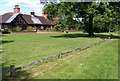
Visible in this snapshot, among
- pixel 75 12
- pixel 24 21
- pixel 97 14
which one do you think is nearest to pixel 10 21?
pixel 24 21

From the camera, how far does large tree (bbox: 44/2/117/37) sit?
93.1 feet

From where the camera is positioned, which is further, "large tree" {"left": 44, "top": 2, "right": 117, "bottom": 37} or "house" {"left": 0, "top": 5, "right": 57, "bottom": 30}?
"house" {"left": 0, "top": 5, "right": 57, "bottom": 30}

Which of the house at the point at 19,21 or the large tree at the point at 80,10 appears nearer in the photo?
the large tree at the point at 80,10

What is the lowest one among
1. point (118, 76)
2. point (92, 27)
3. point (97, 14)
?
point (118, 76)

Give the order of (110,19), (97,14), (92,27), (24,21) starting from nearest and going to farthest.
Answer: (110,19)
(97,14)
(92,27)
(24,21)

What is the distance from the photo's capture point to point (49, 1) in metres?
32.5

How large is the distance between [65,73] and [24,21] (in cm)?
5620

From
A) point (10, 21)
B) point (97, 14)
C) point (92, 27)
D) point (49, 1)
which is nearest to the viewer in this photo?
point (97, 14)

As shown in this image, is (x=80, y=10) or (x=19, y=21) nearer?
(x=80, y=10)

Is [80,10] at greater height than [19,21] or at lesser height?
greater

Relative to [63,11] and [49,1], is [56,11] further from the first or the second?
[49,1]

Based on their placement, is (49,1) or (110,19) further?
(49,1)

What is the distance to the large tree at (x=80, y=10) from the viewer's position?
2839cm

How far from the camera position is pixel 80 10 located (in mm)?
30984
